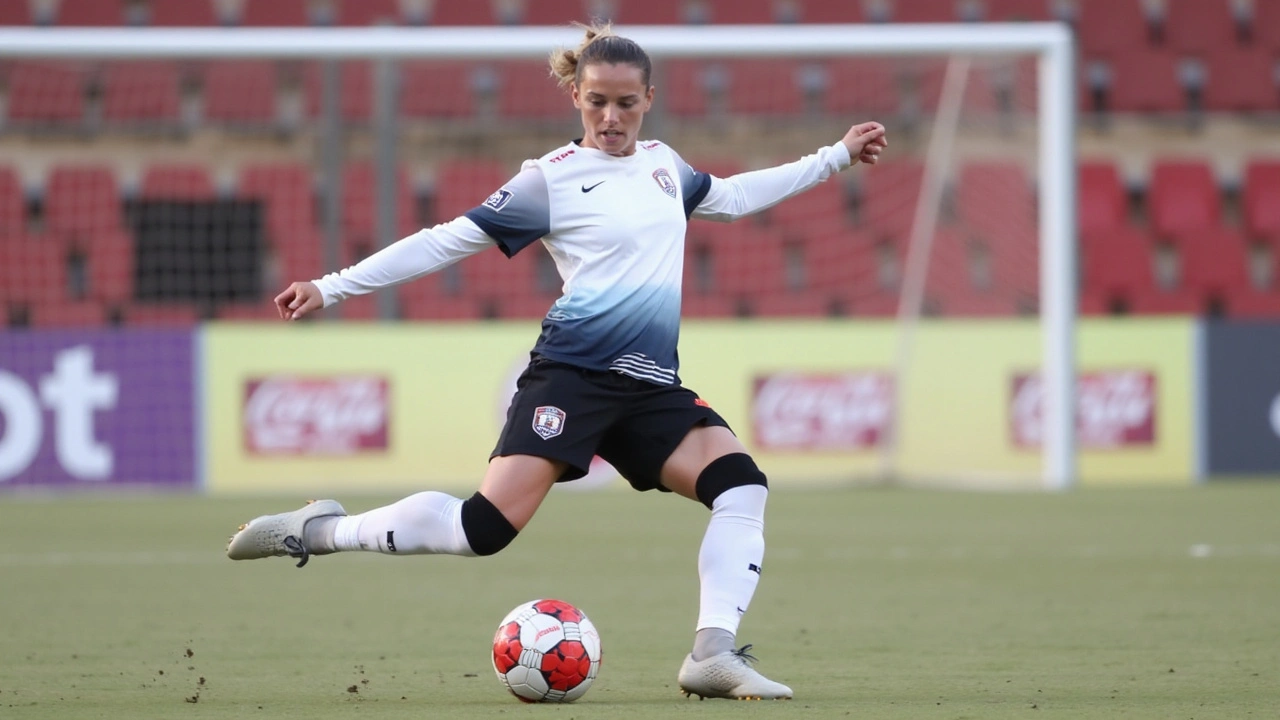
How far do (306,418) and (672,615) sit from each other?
23.6 feet

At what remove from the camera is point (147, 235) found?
15.1 m

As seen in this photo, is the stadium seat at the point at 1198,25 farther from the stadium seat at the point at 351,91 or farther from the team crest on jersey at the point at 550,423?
the team crest on jersey at the point at 550,423

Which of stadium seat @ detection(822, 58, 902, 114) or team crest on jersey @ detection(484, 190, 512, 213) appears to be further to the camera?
stadium seat @ detection(822, 58, 902, 114)

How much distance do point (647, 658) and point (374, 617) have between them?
1.58m

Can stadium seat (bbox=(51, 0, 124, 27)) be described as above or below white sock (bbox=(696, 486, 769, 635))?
above

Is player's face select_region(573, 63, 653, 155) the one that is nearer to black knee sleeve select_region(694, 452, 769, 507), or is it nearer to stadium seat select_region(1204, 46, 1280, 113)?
black knee sleeve select_region(694, 452, 769, 507)

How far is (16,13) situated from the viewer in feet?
59.0

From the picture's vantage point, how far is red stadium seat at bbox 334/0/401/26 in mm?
18750

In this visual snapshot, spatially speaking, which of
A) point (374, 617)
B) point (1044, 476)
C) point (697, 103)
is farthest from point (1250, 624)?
→ point (697, 103)

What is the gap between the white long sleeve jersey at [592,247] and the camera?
15.6 feet

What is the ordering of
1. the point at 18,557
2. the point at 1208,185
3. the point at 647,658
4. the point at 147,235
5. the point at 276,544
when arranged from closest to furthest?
the point at 276,544
the point at 647,658
the point at 18,557
the point at 147,235
the point at 1208,185

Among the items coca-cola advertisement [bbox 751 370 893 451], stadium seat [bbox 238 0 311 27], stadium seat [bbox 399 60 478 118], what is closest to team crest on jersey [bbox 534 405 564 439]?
coca-cola advertisement [bbox 751 370 893 451]

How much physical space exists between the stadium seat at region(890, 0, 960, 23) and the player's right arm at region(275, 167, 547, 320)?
49.6 feet

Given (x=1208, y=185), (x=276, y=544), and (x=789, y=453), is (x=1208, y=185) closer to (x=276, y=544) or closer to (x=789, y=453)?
(x=789, y=453)
